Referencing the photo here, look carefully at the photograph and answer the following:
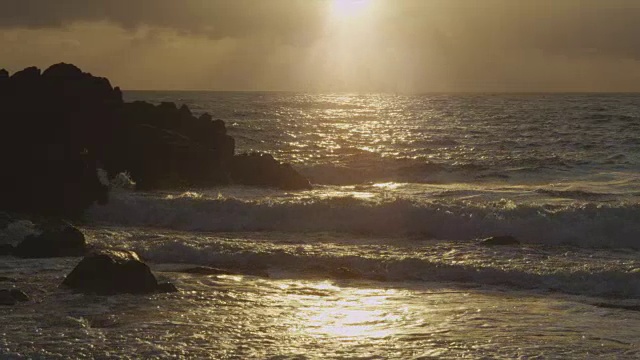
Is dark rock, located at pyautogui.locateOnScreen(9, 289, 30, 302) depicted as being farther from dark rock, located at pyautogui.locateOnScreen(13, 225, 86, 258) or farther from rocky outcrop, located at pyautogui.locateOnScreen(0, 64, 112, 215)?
rocky outcrop, located at pyautogui.locateOnScreen(0, 64, 112, 215)

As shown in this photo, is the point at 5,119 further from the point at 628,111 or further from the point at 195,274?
the point at 628,111

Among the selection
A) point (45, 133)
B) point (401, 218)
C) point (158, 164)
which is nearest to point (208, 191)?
point (158, 164)

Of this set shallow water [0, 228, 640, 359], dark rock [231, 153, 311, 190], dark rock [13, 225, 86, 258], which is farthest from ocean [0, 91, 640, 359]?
dark rock [231, 153, 311, 190]

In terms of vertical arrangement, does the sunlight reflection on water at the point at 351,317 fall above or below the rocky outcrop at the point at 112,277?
below

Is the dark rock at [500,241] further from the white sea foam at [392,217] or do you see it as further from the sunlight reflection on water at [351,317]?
the sunlight reflection on water at [351,317]

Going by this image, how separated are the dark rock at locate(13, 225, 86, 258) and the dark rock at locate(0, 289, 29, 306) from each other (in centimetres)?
364

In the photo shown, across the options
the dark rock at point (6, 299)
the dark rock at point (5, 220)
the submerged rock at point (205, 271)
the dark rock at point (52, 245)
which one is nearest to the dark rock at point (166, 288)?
the submerged rock at point (205, 271)

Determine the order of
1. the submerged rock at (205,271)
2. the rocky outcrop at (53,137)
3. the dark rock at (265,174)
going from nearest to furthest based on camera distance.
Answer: the submerged rock at (205,271), the rocky outcrop at (53,137), the dark rock at (265,174)

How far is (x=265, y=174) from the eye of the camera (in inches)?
1200

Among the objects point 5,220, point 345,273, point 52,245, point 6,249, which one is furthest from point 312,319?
point 5,220

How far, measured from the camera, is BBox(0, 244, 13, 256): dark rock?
16797 mm

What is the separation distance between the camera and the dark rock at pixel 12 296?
1263 cm

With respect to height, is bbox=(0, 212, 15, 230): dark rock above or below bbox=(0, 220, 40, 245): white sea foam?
above

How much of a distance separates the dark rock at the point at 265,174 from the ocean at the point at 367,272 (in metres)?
0.92
